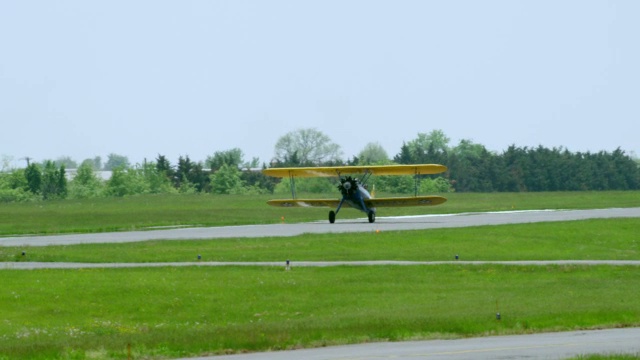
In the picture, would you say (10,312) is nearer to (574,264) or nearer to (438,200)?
(574,264)

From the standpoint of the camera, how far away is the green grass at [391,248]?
146 feet

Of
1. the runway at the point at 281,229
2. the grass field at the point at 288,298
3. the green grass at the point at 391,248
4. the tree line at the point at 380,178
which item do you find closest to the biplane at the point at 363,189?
the runway at the point at 281,229

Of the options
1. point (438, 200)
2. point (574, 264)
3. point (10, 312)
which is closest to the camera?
point (10, 312)

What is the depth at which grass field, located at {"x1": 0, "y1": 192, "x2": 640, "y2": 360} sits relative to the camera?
2475cm

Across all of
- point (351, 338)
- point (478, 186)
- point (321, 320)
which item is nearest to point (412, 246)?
point (321, 320)

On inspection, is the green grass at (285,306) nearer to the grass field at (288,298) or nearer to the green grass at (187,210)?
the grass field at (288,298)

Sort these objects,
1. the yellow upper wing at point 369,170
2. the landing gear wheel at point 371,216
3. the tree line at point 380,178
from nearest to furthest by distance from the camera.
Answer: the yellow upper wing at point 369,170, the landing gear wheel at point 371,216, the tree line at point 380,178

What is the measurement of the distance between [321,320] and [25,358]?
27.2 ft

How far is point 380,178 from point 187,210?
53210 millimetres

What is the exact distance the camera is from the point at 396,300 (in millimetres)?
32531

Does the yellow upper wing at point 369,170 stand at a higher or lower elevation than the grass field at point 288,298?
higher

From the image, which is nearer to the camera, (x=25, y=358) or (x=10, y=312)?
(x=25, y=358)

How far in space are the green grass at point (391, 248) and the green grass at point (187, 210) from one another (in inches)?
668

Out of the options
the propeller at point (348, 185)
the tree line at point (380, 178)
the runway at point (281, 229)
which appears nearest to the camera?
the runway at point (281, 229)
